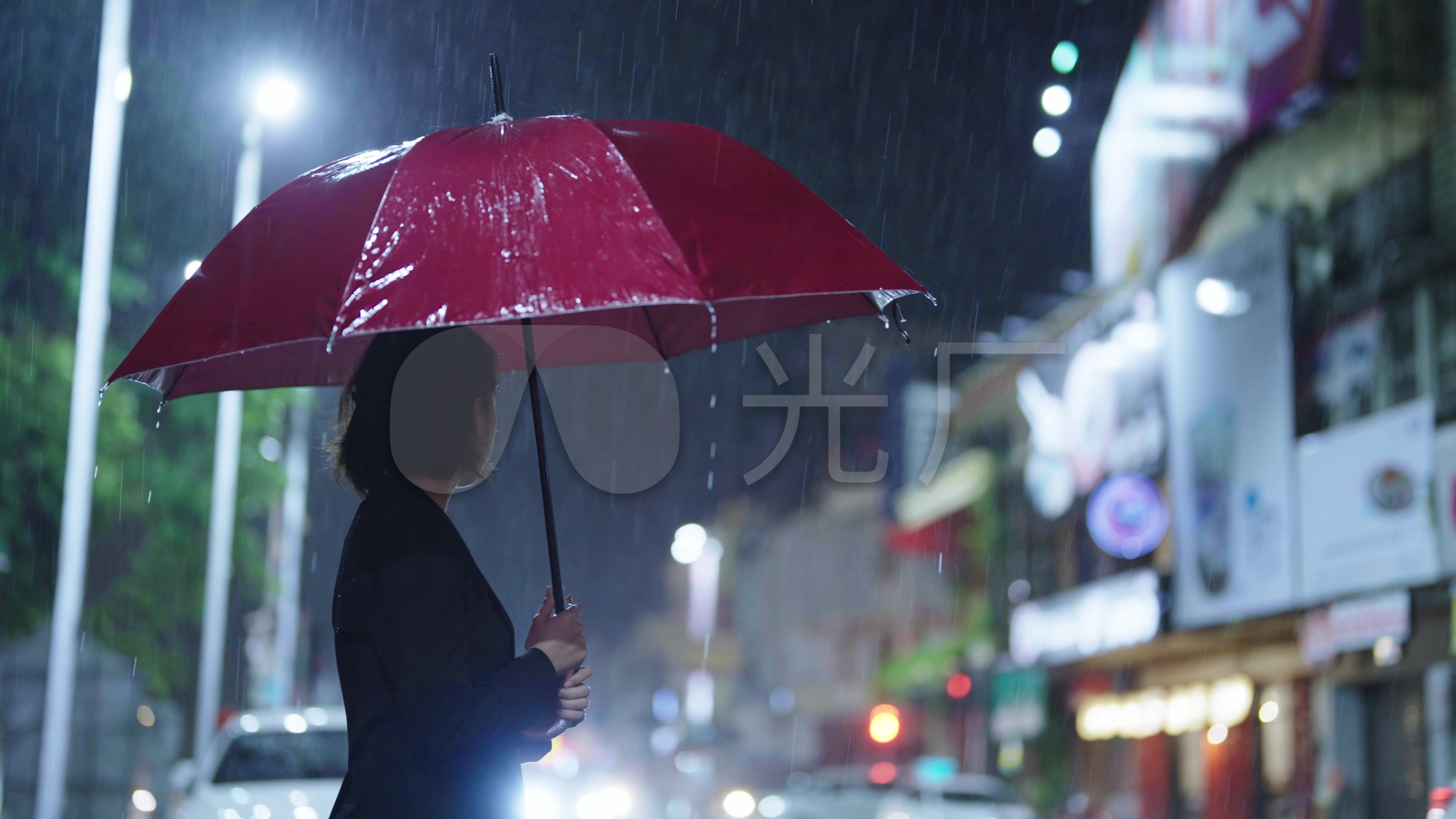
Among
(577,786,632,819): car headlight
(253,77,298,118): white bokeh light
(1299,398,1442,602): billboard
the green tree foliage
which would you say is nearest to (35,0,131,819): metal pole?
the green tree foliage

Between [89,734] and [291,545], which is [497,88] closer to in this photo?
[89,734]

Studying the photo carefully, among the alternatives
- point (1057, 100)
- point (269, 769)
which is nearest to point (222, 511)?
point (269, 769)

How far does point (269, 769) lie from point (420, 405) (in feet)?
25.4

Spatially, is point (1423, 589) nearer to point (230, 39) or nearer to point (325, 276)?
point (230, 39)

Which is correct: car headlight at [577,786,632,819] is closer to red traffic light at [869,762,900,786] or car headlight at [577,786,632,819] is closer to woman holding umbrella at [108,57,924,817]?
red traffic light at [869,762,900,786]

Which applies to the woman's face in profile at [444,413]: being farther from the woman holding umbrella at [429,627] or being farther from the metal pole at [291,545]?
the metal pole at [291,545]

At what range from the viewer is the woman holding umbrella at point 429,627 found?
2.36 m

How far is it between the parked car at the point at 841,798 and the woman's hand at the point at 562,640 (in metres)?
14.9

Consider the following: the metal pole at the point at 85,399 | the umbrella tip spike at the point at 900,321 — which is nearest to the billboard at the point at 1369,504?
the metal pole at the point at 85,399

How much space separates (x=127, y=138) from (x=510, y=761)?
13.3m

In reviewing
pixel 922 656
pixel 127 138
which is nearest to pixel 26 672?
pixel 127 138

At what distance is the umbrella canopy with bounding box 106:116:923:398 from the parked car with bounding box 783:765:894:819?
48.0 ft

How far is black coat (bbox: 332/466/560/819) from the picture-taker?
7.69ft

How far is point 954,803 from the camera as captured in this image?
1655 cm
